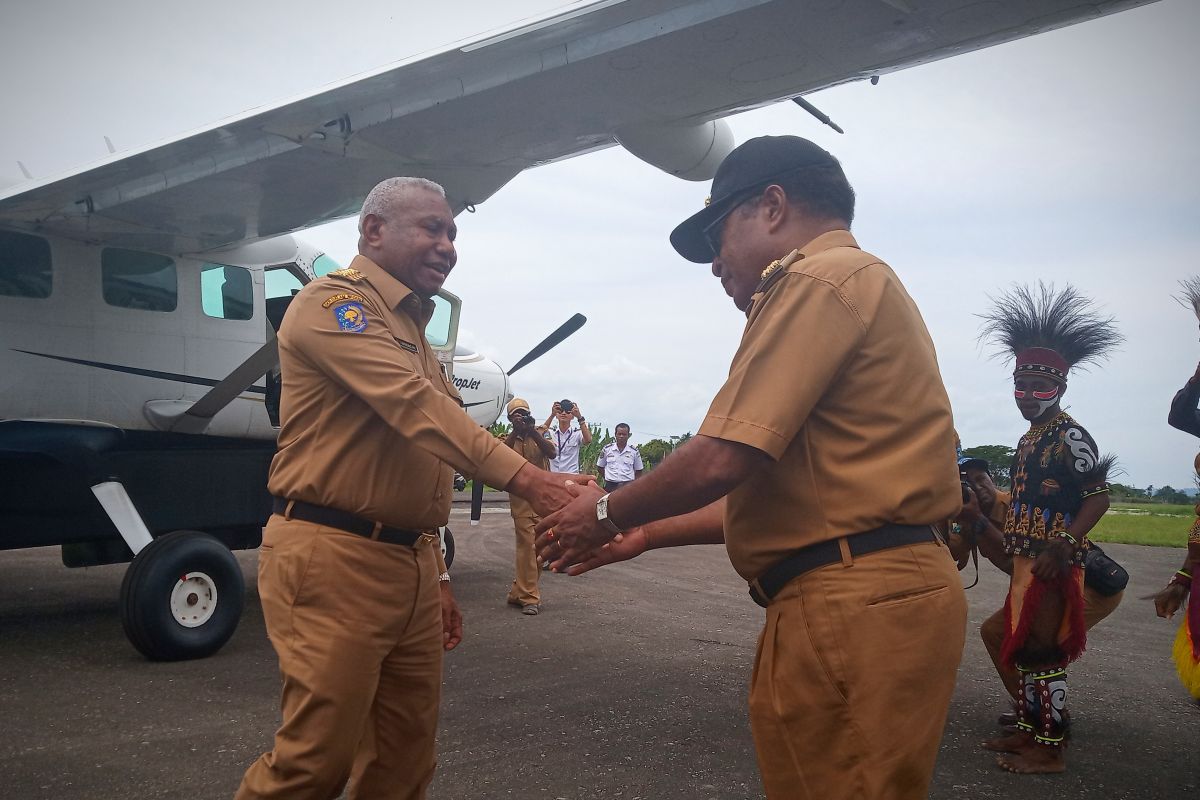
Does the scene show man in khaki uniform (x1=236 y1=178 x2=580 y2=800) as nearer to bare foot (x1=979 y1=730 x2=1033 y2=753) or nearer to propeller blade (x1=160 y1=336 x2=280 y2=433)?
bare foot (x1=979 y1=730 x2=1033 y2=753)

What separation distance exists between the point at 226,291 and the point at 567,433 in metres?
5.59

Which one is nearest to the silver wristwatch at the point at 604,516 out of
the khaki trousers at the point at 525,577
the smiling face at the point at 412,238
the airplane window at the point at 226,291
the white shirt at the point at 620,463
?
the smiling face at the point at 412,238

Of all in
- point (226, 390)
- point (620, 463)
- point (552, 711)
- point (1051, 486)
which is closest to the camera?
point (1051, 486)

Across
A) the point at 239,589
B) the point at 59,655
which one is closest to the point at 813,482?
the point at 239,589

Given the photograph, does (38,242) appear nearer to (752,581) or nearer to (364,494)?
(364,494)

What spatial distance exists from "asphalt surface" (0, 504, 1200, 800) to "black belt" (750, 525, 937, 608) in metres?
2.20

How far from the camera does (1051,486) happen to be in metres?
4.66

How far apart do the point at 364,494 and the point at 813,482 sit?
1.39 m

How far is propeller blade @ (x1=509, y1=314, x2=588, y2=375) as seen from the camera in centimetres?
1242

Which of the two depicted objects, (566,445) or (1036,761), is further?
(566,445)

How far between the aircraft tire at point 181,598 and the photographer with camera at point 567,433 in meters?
6.46

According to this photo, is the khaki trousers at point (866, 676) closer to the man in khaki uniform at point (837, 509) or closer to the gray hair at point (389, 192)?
the man in khaki uniform at point (837, 509)

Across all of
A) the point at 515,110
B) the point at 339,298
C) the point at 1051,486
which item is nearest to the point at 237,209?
the point at 515,110

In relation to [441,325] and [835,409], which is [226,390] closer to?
[441,325]
